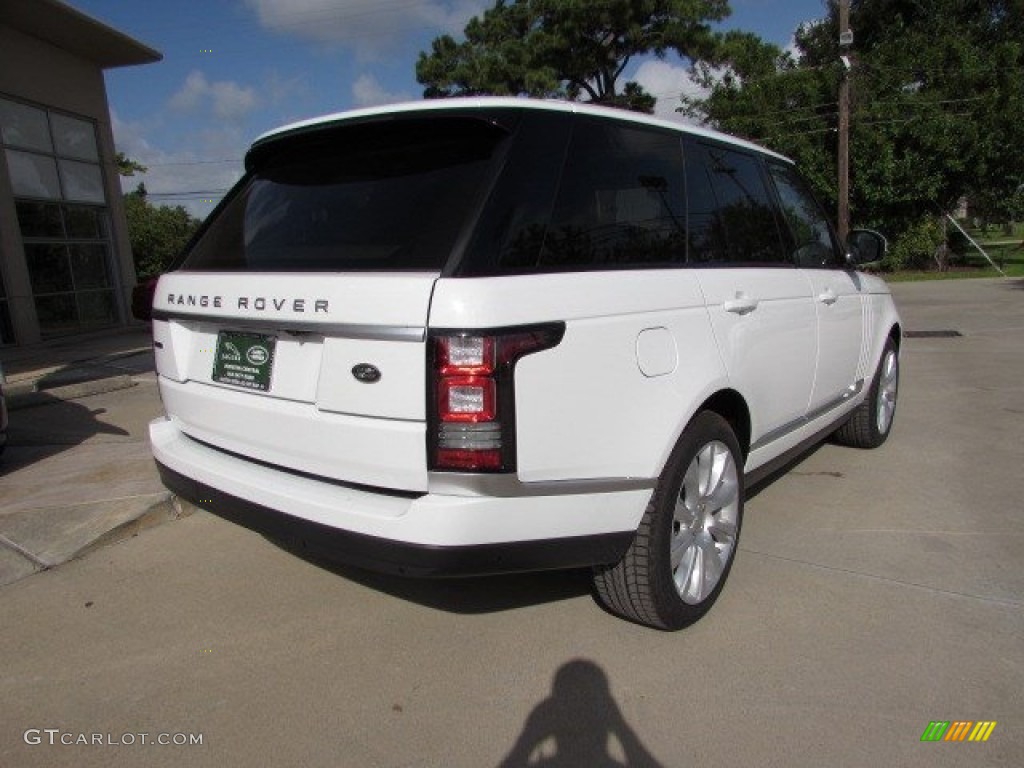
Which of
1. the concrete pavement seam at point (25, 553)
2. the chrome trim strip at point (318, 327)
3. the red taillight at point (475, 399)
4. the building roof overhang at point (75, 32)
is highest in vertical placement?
the building roof overhang at point (75, 32)

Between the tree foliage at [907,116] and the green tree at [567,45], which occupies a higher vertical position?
the green tree at [567,45]

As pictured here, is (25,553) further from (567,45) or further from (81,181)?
(567,45)

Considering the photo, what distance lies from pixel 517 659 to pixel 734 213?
2.15 metres

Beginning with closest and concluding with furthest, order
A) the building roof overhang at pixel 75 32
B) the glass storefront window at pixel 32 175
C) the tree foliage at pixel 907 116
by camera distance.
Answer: the building roof overhang at pixel 75 32
the glass storefront window at pixel 32 175
the tree foliage at pixel 907 116

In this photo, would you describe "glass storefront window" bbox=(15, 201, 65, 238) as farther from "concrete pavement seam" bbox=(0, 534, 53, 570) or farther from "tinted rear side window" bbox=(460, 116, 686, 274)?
"tinted rear side window" bbox=(460, 116, 686, 274)

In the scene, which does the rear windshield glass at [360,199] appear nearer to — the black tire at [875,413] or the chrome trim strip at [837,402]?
the chrome trim strip at [837,402]

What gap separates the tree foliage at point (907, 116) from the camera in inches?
871

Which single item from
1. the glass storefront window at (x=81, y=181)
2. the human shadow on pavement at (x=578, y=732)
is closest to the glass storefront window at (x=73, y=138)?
the glass storefront window at (x=81, y=181)

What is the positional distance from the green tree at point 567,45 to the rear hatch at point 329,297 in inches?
1004

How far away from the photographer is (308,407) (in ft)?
7.93

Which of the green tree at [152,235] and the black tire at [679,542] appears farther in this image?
the green tree at [152,235]

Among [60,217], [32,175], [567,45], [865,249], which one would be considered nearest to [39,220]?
[60,217]

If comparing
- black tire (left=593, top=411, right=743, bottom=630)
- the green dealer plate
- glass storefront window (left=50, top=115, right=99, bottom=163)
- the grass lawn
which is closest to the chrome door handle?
black tire (left=593, top=411, right=743, bottom=630)

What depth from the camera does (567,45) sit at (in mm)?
28438
